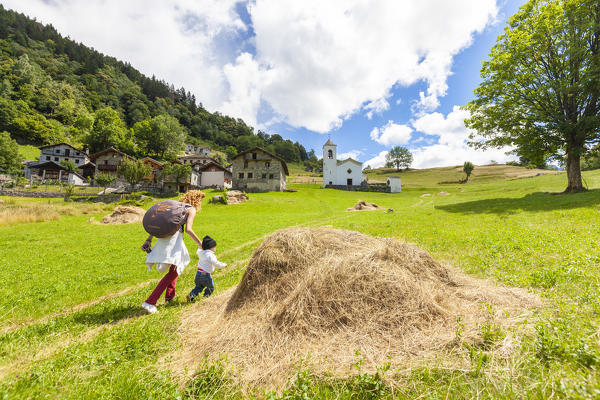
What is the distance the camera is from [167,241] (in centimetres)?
570

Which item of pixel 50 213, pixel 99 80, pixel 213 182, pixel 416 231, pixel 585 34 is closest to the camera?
pixel 416 231

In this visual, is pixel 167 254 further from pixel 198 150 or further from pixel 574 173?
pixel 198 150

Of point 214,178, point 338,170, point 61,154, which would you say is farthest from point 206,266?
point 61,154

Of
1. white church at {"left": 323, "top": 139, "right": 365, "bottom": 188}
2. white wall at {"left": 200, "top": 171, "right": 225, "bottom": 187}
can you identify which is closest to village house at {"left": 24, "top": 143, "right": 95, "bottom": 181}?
white wall at {"left": 200, "top": 171, "right": 225, "bottom": 187}

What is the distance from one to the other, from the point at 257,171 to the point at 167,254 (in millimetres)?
A: 52539

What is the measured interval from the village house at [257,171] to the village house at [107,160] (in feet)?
100

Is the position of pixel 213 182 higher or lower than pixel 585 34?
lower

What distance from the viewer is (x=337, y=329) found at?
12.4 ft

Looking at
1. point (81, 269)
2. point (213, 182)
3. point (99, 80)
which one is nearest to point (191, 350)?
point (81, 269)

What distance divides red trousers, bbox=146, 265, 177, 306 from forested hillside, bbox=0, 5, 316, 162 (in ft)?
333

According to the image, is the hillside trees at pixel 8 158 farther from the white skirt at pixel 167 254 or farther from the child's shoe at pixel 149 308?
the child's shoe at pixel 149 308

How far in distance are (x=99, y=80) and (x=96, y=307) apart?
19472 centimetres

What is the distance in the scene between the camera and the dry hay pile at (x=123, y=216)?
2261 centimetres

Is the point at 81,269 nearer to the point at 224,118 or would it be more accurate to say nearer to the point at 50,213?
the point at 50,213
